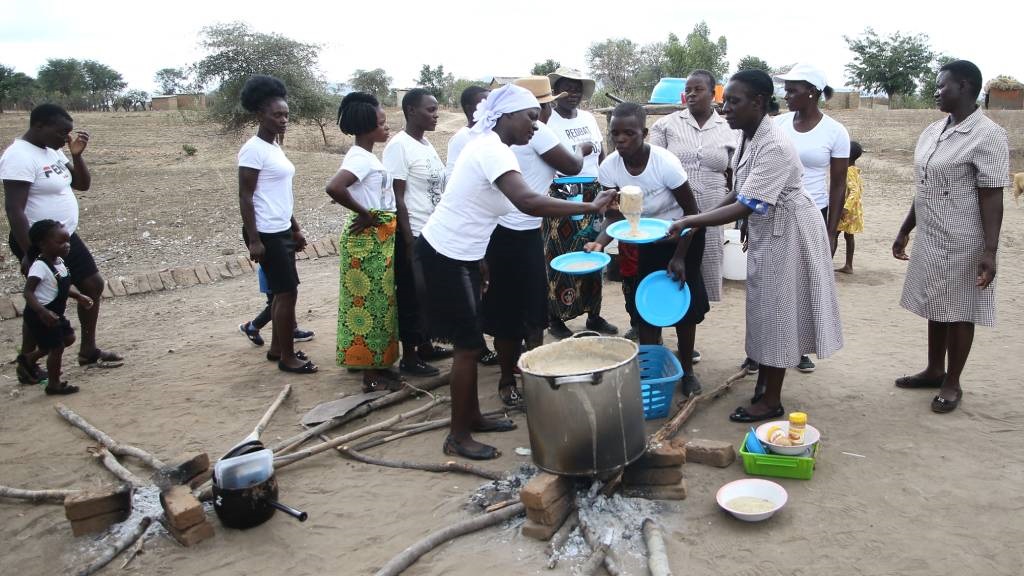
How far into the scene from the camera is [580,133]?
17.7 feet

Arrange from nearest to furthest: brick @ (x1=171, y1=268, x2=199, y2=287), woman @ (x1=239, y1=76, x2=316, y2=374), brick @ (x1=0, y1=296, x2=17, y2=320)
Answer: woman @ (x1=239, y1=76, x2=316, y2=374) < brick @ (x1=0, y1=296, x2=17, y2=320) < brick @ (x1=171, y1=268, x2=199, y2=287)

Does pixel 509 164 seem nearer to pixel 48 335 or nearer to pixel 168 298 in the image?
pixel 48 335

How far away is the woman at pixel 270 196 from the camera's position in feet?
15.4

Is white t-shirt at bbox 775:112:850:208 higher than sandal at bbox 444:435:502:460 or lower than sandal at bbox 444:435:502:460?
higher

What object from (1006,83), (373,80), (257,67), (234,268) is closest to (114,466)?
(234,268)

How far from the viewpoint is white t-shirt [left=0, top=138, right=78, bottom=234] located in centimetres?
473

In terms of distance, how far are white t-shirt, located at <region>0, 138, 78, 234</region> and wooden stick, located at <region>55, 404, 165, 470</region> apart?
52.8 inches

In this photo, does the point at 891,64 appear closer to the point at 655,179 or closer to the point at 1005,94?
the point at 1005,94

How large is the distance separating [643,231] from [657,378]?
2.82 ft

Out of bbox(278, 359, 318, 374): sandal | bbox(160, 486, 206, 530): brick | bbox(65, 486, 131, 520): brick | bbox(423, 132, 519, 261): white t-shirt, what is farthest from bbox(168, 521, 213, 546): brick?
bbox(278, 359, 318, 374): sandal

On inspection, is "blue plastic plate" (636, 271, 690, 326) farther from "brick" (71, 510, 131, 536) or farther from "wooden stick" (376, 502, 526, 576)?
"brick" (71, 510, 131, 536)

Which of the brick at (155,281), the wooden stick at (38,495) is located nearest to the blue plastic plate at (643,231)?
the wooden stick at (38,495)

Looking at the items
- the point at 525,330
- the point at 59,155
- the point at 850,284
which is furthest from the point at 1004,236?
the point at 59,155

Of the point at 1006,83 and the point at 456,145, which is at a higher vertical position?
the point at 1006,83
